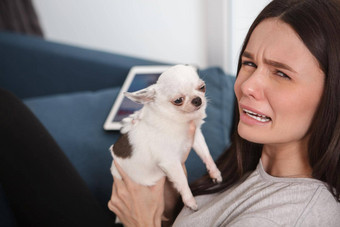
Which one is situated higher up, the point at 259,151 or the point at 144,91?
the point at 144,91

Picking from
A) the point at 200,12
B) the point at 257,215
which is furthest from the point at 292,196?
the point at 200,12

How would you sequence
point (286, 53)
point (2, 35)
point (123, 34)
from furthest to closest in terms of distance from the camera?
point (123, 34)
point (2, 35)
point (286, 53)

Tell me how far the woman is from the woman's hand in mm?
95

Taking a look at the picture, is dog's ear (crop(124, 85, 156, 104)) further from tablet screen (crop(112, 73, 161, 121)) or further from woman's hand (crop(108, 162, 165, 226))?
tablet screen (crop(112, 73, 161, 121))

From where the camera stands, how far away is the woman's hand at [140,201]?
0.85m

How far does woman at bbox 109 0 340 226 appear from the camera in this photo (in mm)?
595

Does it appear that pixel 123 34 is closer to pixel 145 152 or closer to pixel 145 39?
pixel 145 39

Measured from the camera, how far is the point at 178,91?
643mm

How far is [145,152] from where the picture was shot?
2.58 ft

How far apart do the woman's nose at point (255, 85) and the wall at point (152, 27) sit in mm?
942

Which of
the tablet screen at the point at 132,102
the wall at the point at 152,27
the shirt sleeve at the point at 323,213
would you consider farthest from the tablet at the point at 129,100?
the shirt sleeve at the point at 323,213

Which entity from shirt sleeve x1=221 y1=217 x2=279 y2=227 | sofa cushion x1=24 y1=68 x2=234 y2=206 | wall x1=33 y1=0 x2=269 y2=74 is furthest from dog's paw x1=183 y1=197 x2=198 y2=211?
wall x1=33 y1=0 x2=269 y2=74

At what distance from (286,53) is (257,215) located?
13.5 inches

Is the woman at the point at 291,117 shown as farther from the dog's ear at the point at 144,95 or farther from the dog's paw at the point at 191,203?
the dog's ear at the point at 144,95
